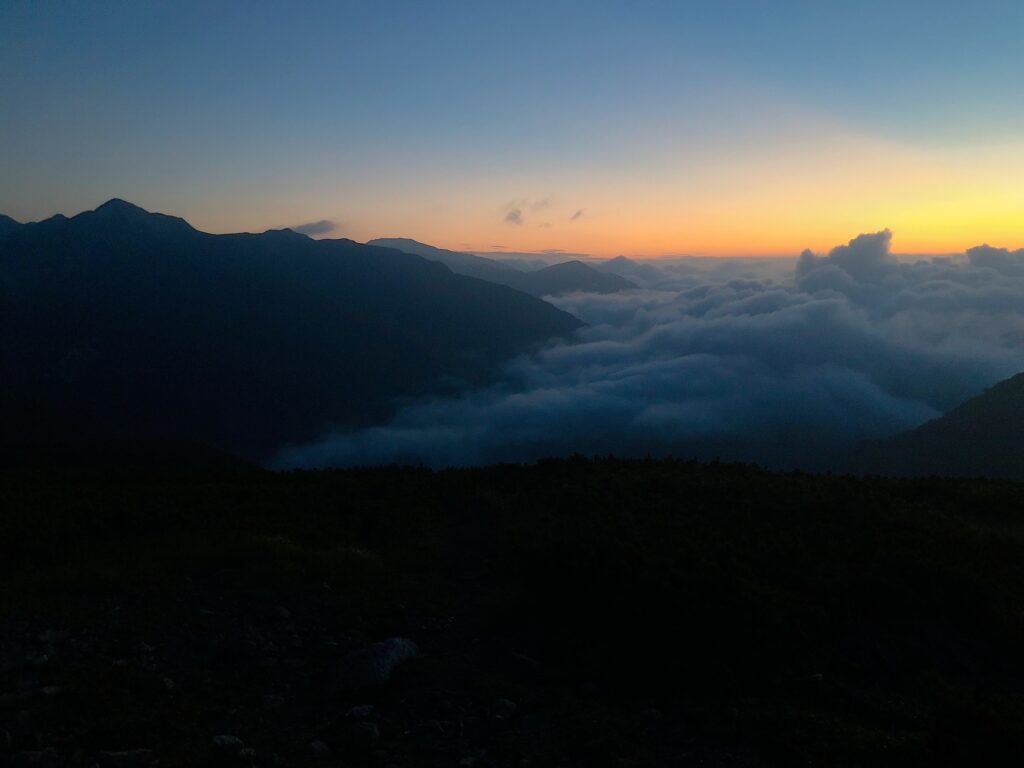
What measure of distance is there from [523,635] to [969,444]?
3760 inches

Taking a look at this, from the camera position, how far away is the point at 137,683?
7191 millimetres

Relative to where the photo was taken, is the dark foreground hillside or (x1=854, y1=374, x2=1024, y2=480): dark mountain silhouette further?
(x1=854, y1=374, x2=1024, y2=480): dark mountain silhouette

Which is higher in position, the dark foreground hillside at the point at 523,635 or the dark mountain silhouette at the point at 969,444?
the dark foreground hillside at the point at 523,635

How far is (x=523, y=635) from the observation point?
30.5 feet

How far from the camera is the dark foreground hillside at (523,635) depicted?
6.37 metres

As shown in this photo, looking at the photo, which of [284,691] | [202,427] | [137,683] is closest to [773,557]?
[284,691]

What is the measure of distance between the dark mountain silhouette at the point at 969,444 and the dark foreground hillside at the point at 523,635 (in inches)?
2858

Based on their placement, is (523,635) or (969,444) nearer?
(523,635)

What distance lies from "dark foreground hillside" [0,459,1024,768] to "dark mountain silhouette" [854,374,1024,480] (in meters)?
72.6

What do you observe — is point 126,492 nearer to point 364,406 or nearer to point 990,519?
point 990,519

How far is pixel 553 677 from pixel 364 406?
19665 centimetres

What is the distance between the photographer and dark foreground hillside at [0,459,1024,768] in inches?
251

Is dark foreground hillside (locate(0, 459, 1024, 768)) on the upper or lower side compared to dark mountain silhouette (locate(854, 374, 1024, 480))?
upper

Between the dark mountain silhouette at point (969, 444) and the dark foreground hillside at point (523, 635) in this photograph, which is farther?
the dark mountain silhouette at point (969, 444)
